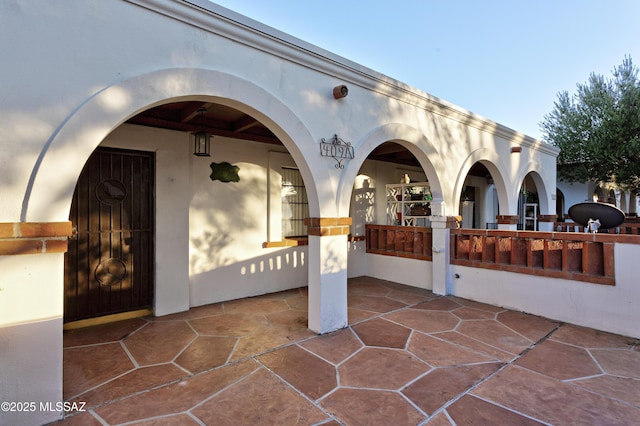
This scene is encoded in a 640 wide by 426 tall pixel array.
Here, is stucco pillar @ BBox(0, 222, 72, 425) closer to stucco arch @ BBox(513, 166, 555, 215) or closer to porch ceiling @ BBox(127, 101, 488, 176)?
porch ceiling @ BBox(127, 101, 488, 176)

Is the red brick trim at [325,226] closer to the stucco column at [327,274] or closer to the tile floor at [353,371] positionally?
the stucco column at [327,274]

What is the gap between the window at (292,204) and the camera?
19.9 ft

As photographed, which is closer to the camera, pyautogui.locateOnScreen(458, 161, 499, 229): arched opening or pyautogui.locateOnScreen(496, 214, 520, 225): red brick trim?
pyautogui.locateOnScreen(496, 214, 520, 225): red brick trim

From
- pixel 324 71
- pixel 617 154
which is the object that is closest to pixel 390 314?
pixel 324 71

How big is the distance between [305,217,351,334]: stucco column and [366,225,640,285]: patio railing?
2700mm

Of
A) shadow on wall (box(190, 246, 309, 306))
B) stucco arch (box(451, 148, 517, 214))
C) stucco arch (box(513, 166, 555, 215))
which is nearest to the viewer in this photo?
shadow on wall (box(190, 246, 309, 306))

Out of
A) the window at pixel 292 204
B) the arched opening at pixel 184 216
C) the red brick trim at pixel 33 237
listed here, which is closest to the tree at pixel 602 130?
the window at pixel 292 204

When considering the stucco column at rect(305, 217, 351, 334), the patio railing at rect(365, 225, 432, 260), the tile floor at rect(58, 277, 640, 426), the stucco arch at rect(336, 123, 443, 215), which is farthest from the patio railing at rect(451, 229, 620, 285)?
the stucco column at rect(305, 217, 351, 334)

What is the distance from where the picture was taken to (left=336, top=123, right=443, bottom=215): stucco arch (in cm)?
405

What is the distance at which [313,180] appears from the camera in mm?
3740

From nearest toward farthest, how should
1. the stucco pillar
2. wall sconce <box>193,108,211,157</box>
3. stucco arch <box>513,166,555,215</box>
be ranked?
the stucco pillar < wall sconce <box>193,108,211,157</box> < stucco arch <box>513,166,555,215</box>

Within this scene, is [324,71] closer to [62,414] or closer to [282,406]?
[282,406]

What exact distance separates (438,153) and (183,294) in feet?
15.4

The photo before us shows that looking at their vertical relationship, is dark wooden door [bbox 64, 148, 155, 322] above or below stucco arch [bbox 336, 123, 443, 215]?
below
